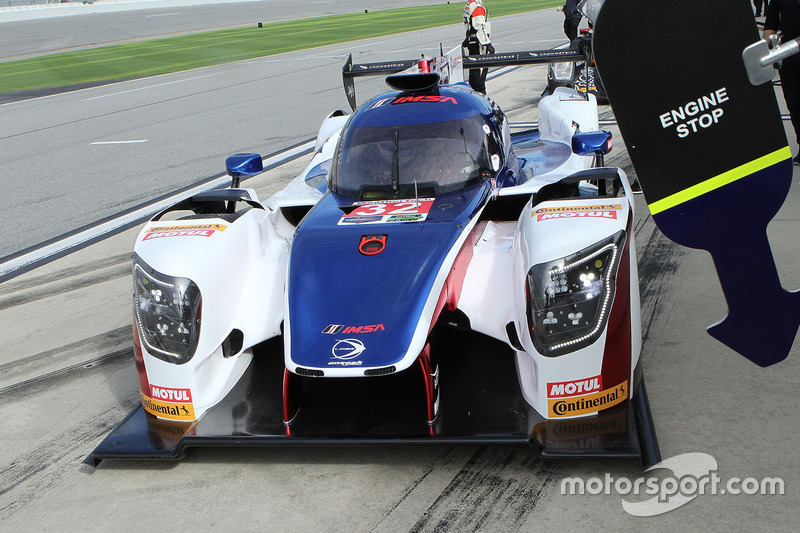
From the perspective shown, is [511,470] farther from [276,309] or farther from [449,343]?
[276,309]

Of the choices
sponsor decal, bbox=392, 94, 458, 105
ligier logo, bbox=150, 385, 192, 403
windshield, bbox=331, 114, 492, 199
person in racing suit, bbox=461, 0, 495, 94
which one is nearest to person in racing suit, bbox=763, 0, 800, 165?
sponsor decal, bbox=392, 94, 458, 105

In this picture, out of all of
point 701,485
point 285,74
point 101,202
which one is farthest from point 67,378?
point 285,74

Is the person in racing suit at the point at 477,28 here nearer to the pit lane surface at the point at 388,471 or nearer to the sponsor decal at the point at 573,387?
the pit lane surface at the point at 388,471

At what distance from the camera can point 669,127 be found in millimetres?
2844

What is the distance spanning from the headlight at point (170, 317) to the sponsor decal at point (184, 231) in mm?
352

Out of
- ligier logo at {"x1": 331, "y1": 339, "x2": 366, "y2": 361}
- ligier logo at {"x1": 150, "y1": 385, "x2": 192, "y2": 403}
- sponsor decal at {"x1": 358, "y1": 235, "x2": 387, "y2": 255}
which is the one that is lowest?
ligier logo at {"x1": 150, "y1": 385, "x2": 192, "y2": 403}

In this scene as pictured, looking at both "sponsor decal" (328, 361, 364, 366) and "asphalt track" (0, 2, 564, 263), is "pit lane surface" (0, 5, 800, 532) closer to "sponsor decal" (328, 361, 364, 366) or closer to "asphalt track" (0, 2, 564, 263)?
Answer: "sponsor decal" (328, 361, 364, 366)

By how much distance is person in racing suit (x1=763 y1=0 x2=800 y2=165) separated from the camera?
7.44 meters

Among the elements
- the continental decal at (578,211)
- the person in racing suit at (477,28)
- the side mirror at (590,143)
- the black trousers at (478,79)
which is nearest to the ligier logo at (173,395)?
the continental decal at (578,211)

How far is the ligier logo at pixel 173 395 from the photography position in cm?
398

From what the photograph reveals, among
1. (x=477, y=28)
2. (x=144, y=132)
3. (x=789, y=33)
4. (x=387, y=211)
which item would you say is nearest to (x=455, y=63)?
(x=789, y=33)

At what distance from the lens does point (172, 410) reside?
4012 millimetres

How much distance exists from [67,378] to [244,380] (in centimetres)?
138

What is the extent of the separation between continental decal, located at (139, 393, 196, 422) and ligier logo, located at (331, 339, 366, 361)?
85 centimetres
